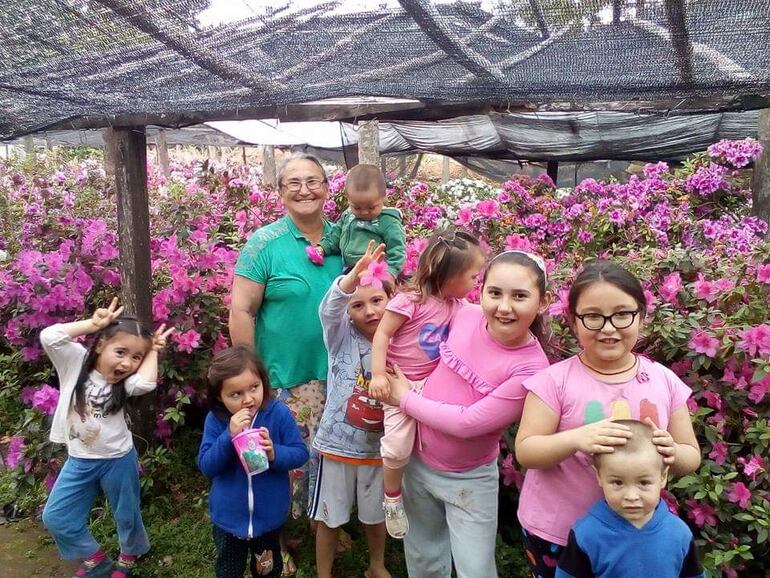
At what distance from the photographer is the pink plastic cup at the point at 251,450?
1966 mm

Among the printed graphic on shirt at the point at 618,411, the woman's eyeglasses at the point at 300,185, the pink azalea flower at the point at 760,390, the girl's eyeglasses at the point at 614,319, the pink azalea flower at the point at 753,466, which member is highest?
the woman's eyeglasses at the point at 300,185

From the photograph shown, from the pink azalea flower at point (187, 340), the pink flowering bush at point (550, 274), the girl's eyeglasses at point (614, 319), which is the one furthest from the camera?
the pink azalea flower at point (187, 340)

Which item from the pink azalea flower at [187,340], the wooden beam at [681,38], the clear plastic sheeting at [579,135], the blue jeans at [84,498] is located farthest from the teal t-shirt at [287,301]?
Answer: the clear plastic sheeting at [579,135]

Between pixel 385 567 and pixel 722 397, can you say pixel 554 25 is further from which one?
pixel 385 567

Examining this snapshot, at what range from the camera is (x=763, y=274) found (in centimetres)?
234

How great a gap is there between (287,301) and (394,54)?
0.96 metres

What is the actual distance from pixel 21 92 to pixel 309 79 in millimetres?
1205

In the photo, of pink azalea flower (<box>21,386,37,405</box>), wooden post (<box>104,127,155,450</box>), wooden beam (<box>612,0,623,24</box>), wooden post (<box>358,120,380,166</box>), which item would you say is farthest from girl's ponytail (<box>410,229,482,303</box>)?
wooden post (<box>358,120,380,166</box>)

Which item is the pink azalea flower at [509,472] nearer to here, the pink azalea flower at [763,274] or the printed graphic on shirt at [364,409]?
the printed graphic on shirt at [364,409]

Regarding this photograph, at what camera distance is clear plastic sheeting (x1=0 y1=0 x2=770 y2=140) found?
66.6 inches

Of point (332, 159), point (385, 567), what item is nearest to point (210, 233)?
point (385, 567)

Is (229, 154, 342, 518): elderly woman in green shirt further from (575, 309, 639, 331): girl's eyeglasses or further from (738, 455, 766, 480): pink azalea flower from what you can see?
(738, 455, 766, 480): pink azalea flower

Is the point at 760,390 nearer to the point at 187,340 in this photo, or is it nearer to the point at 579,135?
the point at 187,340

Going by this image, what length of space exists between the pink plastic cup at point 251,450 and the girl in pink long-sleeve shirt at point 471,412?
0.46 metres
